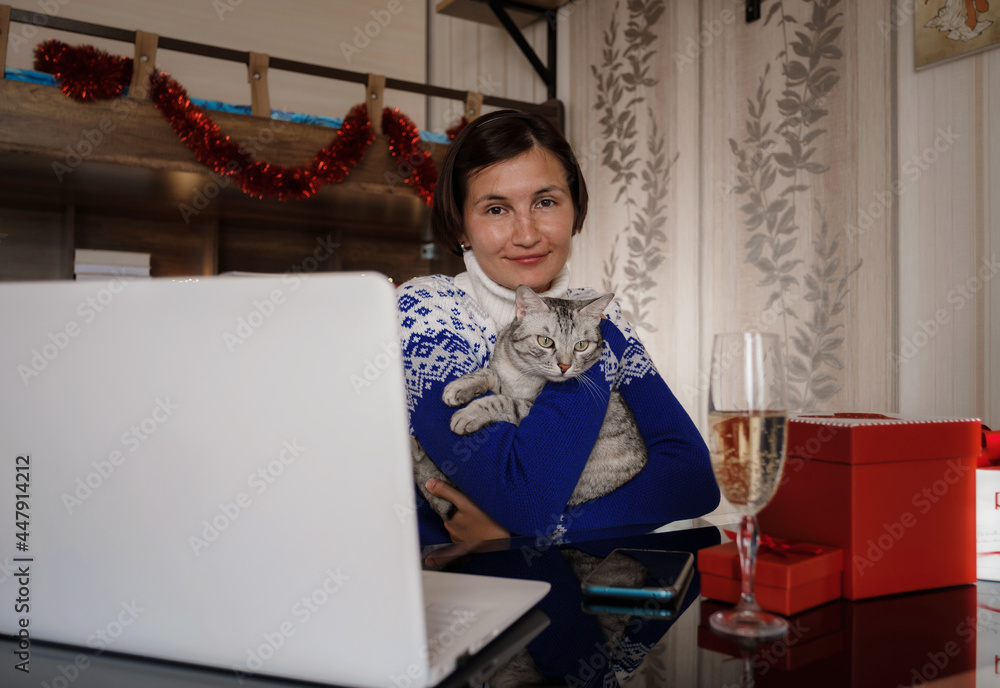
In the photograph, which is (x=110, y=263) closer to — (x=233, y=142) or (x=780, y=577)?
(x=233, y=142)

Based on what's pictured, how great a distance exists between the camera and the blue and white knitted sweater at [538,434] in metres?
0.94

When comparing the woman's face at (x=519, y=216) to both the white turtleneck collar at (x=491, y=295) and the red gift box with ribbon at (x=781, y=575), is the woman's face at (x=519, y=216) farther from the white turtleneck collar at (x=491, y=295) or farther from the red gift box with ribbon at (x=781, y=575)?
the red gift box with ribbon at (x=781, y=575)

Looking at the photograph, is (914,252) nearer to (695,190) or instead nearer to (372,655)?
(695,190)

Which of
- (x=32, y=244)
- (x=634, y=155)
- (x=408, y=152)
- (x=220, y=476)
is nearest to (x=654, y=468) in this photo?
(x=220, y=476)

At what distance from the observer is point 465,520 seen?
1024 mm

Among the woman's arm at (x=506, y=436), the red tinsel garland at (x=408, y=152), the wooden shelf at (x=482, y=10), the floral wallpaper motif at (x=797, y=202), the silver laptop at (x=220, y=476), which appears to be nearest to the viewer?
the silver laptop at (x=220, y=476)

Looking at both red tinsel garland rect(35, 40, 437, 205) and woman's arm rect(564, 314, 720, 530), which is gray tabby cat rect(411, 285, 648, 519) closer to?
woman's arm rect(564, 314, 720, 530)

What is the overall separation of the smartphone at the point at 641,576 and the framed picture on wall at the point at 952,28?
5.73 feet

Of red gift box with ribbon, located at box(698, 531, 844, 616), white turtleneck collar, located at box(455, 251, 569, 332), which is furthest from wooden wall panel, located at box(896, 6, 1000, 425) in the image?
red gift box with ribbon, located at box(698, 531, 844, 616)

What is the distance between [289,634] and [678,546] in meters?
0.48

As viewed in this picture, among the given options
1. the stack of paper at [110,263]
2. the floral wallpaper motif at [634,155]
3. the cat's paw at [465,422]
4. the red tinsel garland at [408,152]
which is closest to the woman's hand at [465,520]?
the cat's paw at [465,422]

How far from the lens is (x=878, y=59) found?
198cm

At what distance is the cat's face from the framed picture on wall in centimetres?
131

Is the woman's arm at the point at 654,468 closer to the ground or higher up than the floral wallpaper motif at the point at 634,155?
closer to the ground
